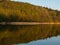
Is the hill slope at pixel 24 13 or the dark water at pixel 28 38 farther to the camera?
the hill slope at pixel 24 13

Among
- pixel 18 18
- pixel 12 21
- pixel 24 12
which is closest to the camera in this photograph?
pixel 12 21

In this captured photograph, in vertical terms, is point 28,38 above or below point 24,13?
above

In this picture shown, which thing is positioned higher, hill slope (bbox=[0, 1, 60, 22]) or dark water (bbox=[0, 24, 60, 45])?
dark water (bbox=[0, 24, 60, 45])

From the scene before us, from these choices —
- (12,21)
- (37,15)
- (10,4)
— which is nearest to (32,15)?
(37,15)

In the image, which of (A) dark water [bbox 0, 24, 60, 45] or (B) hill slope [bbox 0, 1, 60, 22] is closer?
(A) dark water [bbox 0, 24, 60, 45]

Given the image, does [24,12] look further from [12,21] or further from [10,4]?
[12,21]

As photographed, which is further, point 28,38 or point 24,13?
point 24,13

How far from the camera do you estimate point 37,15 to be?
147 m

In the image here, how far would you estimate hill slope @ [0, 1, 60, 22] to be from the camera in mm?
128400

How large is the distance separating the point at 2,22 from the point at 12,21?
8431 millimetres

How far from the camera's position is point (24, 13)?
140m

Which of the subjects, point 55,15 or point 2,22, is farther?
point 55,15

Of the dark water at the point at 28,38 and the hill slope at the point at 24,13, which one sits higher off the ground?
the dark water at the point at 28,38

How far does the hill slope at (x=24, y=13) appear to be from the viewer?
128 metres
